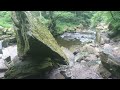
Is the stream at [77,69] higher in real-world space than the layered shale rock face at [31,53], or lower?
lower

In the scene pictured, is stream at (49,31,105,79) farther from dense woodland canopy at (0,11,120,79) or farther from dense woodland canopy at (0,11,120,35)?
dense woodland canopy at (0,11,120,35)

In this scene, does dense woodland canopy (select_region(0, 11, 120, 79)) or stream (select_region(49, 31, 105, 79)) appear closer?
dense woodland canopy (select_region(0, 11, 120, 79))

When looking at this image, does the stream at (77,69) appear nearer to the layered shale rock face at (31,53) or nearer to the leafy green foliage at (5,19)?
the layered shale rock face at (31,53)

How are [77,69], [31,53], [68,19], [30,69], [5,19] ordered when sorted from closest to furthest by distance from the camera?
[30,69] < [31,53] < [77,69] < [5,19] < [68,19]

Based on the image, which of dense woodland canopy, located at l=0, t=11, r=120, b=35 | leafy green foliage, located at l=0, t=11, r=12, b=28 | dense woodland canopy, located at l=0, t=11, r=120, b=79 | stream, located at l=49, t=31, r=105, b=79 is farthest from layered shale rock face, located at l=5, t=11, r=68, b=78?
leafy green foliage, located at l=0, t=11, r=12, b=28

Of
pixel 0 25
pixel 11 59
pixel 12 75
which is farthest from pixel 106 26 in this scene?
pixel 12 75

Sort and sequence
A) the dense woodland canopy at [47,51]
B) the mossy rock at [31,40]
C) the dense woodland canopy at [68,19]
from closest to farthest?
the mossy rock at [31,40] < the dense woodland canopy at [47,51] < the dense woodland canopy at [68,19]

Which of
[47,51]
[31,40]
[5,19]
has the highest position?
[5,19]

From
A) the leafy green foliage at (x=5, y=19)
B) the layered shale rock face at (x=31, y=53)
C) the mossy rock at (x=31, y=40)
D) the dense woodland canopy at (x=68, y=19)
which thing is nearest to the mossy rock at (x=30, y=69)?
the layered shale rock face at (x=31, y=53)

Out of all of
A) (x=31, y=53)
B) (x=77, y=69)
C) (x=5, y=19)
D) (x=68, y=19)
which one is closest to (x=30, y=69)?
(x=31, y=53)

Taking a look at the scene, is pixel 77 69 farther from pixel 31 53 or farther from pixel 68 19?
pixel 68 19

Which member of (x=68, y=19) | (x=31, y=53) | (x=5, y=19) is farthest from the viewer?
(x=68, y=19)
